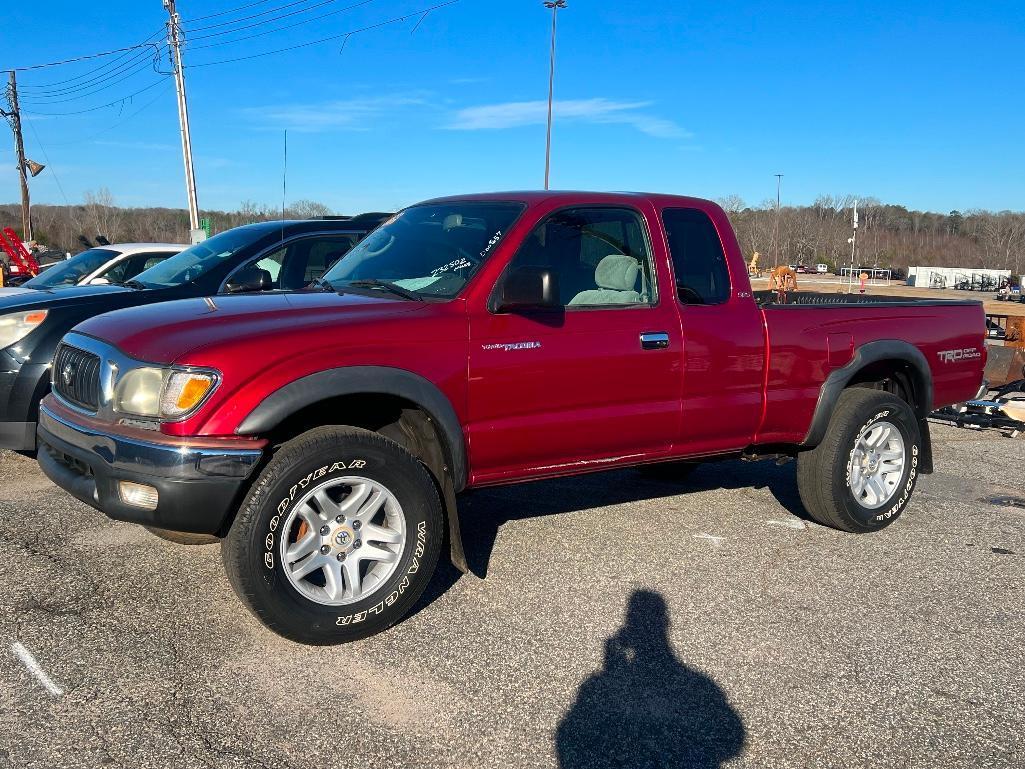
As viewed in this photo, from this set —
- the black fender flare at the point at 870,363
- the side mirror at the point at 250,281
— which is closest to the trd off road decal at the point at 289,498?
the side mirror at the point at 250,281

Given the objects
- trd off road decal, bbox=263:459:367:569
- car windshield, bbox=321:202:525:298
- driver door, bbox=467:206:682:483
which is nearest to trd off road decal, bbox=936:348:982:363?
driver door, bbox=467:206:682:483

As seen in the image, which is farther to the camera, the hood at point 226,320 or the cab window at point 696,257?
the cab window at point 696,257

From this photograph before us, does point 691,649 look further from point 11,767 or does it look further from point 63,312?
point 63,312

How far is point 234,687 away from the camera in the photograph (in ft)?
11.0

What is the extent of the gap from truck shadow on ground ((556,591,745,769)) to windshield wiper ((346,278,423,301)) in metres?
1.82

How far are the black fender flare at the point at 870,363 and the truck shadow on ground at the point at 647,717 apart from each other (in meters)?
2.00

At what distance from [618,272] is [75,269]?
6.67 metres

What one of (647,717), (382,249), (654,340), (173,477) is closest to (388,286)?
(382,249)

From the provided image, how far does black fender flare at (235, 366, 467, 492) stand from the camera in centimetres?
350

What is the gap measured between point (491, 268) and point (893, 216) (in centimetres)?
13776

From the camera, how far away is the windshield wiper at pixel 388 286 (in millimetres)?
4254

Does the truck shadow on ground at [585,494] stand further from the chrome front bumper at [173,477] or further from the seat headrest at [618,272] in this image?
the seat headrest at [618,272]

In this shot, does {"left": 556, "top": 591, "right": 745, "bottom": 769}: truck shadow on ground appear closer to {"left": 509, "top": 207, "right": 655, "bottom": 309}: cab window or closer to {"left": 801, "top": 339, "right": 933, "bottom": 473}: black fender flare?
{"left": 509, "top": 207, "right": 655, "bottom": 309}: cab window

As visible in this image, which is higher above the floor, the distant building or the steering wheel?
the steering wheel
